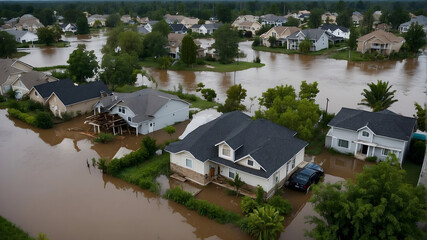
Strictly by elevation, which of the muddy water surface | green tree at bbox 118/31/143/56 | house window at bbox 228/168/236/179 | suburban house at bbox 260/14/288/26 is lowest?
the muddy water surface

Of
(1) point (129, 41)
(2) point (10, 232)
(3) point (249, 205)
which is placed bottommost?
Result: (2) point (10, 232)

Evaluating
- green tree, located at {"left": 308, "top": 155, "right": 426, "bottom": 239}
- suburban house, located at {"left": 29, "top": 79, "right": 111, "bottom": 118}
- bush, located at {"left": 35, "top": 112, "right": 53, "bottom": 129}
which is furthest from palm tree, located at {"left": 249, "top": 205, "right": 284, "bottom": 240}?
suburban house, located at {"left": 29, "top": 79, "right": 111, "bottom": 118}

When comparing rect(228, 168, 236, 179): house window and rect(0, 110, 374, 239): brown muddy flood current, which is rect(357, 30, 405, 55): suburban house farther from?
rect(228, 168, 236, 179): house window

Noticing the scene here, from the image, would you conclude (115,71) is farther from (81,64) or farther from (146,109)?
(146,109)

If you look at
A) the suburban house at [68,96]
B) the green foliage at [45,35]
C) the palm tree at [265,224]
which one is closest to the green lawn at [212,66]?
the suburban house at [68,96]

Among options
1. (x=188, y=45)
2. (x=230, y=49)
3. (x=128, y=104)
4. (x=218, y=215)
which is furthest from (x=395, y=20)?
(x=218, y=215)

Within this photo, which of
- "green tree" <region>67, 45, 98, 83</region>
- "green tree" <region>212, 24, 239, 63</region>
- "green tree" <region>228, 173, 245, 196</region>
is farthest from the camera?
"green tree" <region>212, 24, 239, 63</region>

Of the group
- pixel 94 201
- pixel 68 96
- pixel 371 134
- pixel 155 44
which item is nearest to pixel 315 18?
pixel 155 44
